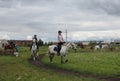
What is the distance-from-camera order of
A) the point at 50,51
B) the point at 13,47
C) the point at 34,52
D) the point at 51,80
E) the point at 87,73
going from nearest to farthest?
the point at 51,80 < the point at 87,73 < the point at 50,51 < the point at 34,52 < the point at 13,47

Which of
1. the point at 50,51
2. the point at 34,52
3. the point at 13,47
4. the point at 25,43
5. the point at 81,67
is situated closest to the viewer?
the point at 81,67

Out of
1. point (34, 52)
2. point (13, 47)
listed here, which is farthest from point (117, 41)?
point (34, 52)

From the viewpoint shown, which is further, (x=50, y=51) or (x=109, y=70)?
(x=50, y=51)

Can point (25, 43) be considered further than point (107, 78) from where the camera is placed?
Yes

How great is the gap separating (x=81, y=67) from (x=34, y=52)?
1571cm

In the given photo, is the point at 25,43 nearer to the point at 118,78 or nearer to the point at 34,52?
the point at 34,52

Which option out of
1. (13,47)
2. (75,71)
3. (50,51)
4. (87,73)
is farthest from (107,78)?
(13,47)

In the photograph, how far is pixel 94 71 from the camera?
2795 cm

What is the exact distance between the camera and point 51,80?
22750 mm

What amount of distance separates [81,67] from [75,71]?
1.44 meters

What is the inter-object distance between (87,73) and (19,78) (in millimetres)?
6220

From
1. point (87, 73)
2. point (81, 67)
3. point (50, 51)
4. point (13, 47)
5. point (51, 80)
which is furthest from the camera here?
point (13, 47)

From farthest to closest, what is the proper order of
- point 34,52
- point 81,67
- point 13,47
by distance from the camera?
1. point 13,47
2. point 34,52
3. point 81,67

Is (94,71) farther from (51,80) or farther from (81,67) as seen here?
(51,80)
